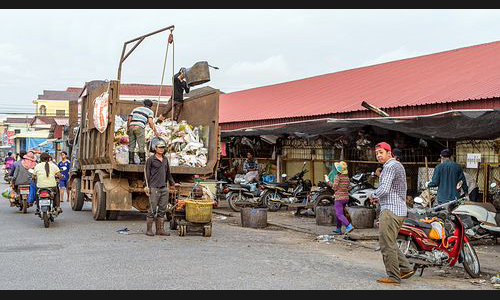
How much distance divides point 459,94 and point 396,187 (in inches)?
273

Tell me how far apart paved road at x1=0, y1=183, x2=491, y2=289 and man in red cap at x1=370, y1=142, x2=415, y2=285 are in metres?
0.25

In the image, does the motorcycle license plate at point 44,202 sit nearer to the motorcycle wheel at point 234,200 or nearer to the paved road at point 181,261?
the paved road at point 181,261

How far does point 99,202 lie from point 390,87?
28.9 feet

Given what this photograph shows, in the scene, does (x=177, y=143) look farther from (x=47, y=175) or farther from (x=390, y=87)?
(x=390, y=87)

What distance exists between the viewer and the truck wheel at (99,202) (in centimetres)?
1358

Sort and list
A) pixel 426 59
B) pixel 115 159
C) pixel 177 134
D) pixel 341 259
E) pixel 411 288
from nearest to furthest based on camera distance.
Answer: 1. pixel 411 288
2. pixel 341 259
3. pixel 115 159
4. pixel 177 134
5. pixel 426 59

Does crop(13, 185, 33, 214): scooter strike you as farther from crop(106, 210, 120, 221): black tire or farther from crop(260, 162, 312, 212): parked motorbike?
crop(260, 162, 312, 212): parked motorbike

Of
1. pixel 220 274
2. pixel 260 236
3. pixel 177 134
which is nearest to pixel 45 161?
pixel 177 134

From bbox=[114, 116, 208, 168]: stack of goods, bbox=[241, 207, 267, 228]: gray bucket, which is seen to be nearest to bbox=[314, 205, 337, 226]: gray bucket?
bbox=[241, 207, 267, 228]: gray bucket

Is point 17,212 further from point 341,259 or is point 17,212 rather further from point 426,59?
point 426,59

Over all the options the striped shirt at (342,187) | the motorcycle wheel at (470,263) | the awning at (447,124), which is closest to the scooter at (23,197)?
the awning at (447,124)

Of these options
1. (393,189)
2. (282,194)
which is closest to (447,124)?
(393,189)

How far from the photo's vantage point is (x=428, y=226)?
8.08 meters

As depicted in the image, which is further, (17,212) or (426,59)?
(426,59)
